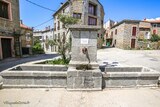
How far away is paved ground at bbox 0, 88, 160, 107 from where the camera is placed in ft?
11.7

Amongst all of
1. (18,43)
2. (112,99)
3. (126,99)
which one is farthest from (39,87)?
(18,43)

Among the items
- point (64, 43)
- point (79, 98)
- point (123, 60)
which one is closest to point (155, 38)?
point (123, 60)

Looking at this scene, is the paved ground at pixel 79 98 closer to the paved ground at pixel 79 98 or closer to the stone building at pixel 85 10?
the paved ground at pixel 79 98

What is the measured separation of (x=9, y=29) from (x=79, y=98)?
37.3 feet

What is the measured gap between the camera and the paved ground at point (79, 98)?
3.55 metres

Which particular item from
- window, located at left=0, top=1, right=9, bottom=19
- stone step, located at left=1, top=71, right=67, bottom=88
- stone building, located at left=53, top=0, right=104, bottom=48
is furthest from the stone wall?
stone building, located at left=53, top=0, right=104, bottom=48

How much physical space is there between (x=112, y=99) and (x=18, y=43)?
12702 mm

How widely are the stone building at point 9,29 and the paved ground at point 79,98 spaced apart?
877cm

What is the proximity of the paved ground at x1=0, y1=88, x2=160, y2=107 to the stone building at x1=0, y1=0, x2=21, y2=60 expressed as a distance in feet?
28.8

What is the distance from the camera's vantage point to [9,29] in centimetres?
1215

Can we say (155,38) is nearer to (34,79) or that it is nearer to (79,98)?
(79,98)

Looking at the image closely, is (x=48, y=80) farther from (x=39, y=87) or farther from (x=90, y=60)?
(x=90, y=60)

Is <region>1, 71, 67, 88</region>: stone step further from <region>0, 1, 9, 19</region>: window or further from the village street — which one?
<region>0, 1, 9, 19</region>: window

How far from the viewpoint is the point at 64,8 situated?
24.3 metres
